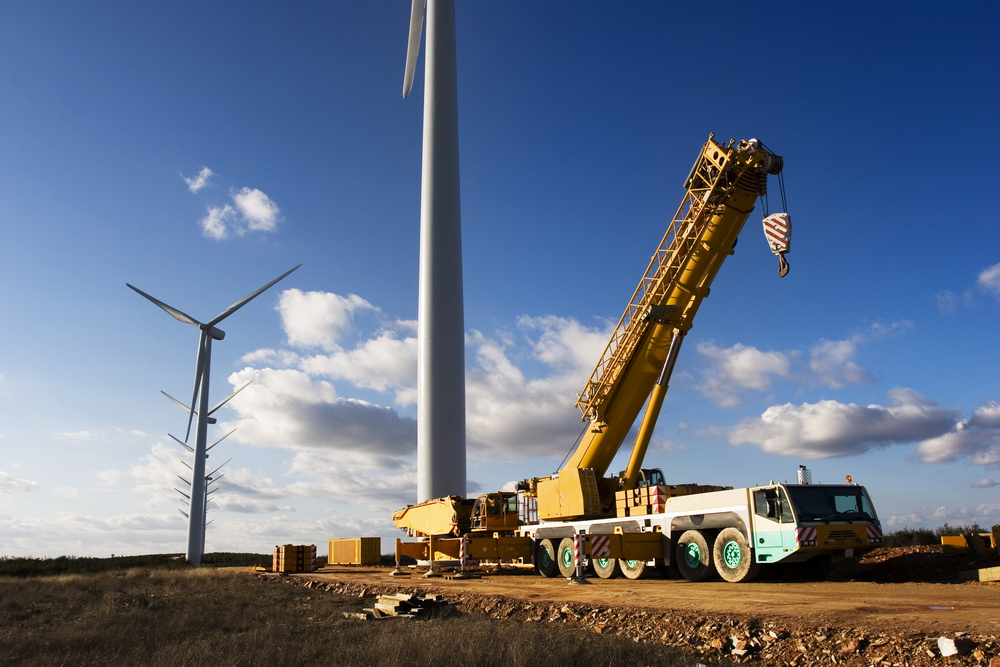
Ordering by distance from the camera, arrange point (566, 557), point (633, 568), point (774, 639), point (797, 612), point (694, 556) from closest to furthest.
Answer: point (774, 639) → point (797, 612) → point (694, 556) → point (633, 568) → point (566, 557)

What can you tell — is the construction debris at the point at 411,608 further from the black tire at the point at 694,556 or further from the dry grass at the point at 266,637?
the black tire at the point at 694,556

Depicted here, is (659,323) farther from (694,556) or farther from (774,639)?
(774,639)

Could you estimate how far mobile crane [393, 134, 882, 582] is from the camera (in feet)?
50.3

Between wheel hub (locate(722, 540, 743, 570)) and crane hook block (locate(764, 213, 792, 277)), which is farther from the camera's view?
crane hook block (locate(764, 213, 792, 277))

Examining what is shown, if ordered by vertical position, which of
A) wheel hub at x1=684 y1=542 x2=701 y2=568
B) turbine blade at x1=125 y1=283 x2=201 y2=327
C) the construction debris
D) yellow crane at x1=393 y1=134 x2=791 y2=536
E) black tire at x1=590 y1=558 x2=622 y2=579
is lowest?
the construction debris

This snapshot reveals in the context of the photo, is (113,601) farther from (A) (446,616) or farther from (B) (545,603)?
(B) (545,603)

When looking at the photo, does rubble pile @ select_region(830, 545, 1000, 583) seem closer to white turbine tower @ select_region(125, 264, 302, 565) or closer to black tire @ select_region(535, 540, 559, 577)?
black tire @ select_region(535, 540, 559, 577)

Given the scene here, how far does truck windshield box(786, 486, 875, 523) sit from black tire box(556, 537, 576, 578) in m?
7.34

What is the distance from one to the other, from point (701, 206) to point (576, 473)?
8.51 metres

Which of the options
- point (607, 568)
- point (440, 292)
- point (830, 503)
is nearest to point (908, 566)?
point (830, 503)

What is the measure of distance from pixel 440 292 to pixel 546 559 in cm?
1470

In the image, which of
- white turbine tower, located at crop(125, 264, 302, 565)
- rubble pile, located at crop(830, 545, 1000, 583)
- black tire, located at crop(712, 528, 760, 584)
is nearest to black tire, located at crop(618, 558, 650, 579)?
black tire, located at crop(712, 528, 760, 584)

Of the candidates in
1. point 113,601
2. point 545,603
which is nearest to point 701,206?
point 545,603

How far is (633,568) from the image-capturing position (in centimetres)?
1848
